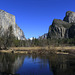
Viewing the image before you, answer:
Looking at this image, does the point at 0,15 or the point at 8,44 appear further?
the point at 0,15

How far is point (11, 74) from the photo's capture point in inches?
468

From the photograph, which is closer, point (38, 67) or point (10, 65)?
point (38, 67)

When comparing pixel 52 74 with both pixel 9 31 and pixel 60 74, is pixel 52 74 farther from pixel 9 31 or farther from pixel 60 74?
pixel 9 31

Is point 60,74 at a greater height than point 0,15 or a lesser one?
lesser

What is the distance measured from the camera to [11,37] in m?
54.9

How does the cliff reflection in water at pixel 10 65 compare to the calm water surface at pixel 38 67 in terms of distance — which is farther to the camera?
the cliff reflection in water at pixel 10 65

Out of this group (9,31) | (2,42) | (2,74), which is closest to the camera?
(2,74)

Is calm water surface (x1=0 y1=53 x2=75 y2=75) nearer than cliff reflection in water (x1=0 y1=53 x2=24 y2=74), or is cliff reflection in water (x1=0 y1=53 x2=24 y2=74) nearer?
calm water surface (x1=0 y1=53 x2=75 y2=75)

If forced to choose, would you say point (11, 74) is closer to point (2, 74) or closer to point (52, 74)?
point (2, 74)

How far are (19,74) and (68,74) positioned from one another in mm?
5329

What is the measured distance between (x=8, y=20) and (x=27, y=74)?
515 ft

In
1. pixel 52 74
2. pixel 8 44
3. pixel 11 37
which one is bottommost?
pixel 52 74

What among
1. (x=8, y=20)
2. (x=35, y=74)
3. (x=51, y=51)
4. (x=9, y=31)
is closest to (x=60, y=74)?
(x=35, y=74)

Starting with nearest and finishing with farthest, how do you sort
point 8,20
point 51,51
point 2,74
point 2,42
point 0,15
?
point 2,74 → point 51,51 → point 2,42 → point 0,15 → point 8,20
